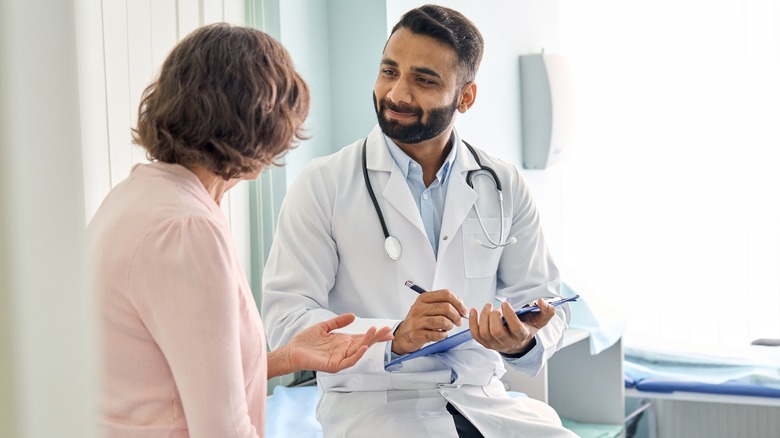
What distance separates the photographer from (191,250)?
0.92 metres

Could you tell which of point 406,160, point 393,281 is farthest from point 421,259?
point 406,160

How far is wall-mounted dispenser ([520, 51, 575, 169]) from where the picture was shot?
3.35m

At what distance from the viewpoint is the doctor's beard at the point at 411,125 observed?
1.79 meters

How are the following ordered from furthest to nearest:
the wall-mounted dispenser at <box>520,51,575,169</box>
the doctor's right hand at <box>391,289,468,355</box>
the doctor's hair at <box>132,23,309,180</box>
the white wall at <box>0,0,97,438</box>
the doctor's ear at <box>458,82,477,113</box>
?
the wall-mounted dispenser at <box>520,51,575,169</box>
the doctor's ear at <box>458,82,477,113</box>
the doctor's right hand at <box>391,289,468,355</box>
the doctor's hair at <box>132,23,309,180</box>
the white wall at <box>0,0,97,438</box>

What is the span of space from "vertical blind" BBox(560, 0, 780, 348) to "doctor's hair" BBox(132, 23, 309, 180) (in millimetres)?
2616

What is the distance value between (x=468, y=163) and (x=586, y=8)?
213 centimetres

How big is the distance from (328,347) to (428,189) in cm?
59

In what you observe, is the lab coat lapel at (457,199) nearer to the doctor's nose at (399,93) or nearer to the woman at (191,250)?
the doctor's nose at (399,93)

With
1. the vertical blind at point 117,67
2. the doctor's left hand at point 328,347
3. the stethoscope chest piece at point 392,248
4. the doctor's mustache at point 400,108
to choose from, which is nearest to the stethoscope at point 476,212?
the stethoscope chest piece at point 392,248

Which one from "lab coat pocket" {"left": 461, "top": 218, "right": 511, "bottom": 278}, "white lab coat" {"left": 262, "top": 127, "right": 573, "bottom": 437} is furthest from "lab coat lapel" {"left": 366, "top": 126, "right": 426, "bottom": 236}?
"lab coat pocket" {"left": 461, "top": 218, "right": 511, "bottom": 278}

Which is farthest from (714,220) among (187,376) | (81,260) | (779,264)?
(81,260)

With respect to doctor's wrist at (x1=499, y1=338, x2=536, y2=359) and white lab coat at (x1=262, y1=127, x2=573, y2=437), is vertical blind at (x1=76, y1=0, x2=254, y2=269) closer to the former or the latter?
white lab coat at (x1=262, y1=127, x2=573, y2=437)

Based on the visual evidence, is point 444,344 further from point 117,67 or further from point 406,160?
point 117,67

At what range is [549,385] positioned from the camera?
304 cm
